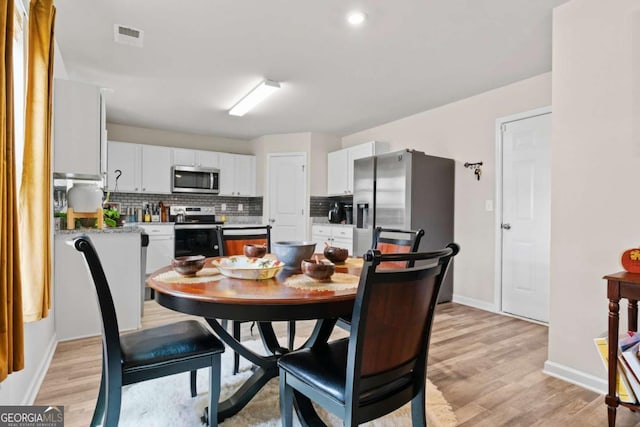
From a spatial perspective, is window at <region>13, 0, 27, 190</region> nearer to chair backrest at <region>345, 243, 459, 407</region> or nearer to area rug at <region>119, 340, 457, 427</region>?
area rug at <region>119, 340, 457, 427</region>

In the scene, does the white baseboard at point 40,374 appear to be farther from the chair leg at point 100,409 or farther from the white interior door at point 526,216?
the white interior door at point 526,216

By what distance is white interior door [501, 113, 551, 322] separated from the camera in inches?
133

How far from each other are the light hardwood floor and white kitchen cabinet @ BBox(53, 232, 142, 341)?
0.16m

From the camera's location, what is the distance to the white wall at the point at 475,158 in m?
3.67

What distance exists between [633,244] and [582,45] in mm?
1247

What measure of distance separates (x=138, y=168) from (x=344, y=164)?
125 inches

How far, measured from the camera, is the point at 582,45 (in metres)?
2.20

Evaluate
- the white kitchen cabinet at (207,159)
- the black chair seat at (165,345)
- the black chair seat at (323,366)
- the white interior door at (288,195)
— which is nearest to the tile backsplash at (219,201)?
the white interior door at (288,195)

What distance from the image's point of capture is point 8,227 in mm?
1278

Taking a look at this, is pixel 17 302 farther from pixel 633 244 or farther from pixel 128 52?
pixel 633 244

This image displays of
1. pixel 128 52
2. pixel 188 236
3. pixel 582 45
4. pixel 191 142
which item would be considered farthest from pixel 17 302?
pixel 191 142

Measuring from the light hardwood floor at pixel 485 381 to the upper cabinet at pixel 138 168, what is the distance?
9.44ft

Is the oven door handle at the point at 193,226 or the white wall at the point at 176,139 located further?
the white wall at the point at 176,139

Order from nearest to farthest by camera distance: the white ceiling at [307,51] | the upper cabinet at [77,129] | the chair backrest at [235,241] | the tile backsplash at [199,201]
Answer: the white ceiling at [307,51] < the chair backrest at [235,241] < the upper cabinet at [77,129] < the tile backsplash at [199,201]
